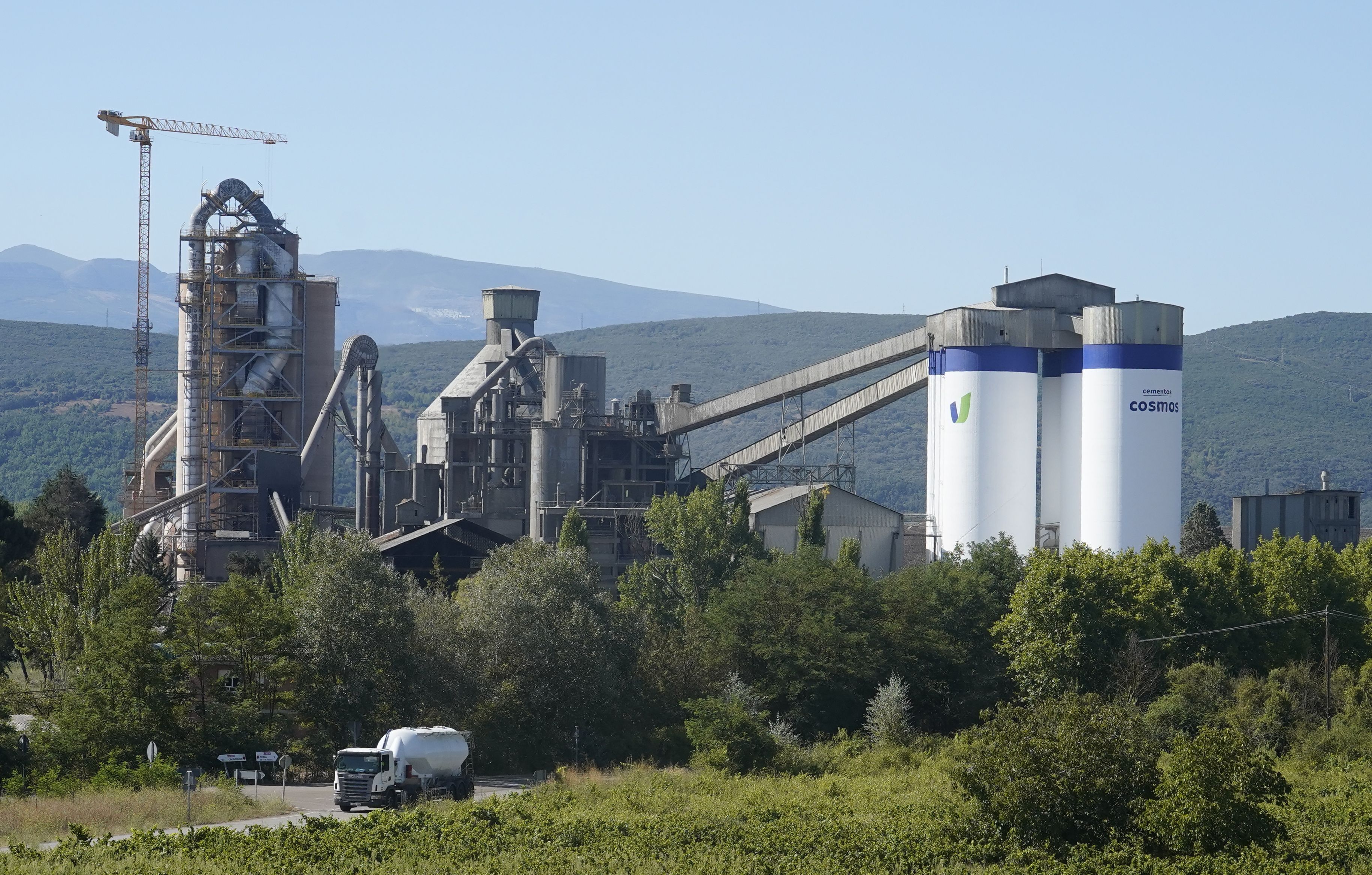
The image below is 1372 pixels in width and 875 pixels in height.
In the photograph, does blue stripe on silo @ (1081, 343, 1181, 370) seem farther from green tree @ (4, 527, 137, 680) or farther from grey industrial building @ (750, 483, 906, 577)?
green tree @ (4, 527, 137, 680)

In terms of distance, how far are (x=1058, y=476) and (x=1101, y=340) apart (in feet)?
21.3

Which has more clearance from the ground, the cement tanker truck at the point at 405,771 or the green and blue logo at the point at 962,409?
the green and blue logo at the point at 962,409

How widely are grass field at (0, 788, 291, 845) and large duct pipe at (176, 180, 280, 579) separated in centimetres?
4755

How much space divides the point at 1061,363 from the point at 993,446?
5.11m

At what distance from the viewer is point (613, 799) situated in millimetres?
40562

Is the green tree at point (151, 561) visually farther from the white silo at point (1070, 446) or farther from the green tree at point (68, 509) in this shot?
the white silo at point (1070, 446)

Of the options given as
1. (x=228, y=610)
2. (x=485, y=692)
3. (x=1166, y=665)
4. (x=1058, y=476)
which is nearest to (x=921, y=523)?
(x=1058, y=476)

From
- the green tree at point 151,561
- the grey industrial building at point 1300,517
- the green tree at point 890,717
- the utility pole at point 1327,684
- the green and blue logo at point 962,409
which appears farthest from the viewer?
the grey industrial building at point 1300,517

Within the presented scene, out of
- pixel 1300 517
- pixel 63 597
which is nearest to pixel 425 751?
pixel 63 597

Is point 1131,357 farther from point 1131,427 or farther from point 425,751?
point 425,751

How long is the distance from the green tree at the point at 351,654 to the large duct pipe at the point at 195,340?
38771 millimetres

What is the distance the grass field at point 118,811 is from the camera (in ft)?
114

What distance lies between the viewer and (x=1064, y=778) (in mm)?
35625

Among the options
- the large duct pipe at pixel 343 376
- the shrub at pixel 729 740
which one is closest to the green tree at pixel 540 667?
the shrub at pixel 729 740
